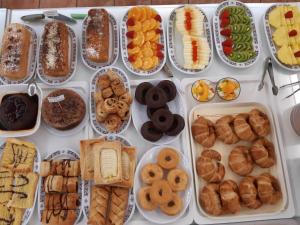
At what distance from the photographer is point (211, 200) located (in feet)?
4.37

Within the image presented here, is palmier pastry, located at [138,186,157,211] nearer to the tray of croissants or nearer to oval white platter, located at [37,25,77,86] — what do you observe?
the tray of croissants

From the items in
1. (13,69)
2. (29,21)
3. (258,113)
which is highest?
(29,21)

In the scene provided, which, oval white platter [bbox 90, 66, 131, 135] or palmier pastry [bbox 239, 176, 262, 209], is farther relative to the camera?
oval white platter [bbox 90, 66, 131, 135]

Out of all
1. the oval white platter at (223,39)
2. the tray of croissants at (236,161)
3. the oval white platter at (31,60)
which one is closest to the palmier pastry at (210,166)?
the tray of croissants at (236,161)

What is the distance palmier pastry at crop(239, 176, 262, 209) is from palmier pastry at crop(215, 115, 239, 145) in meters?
0.18

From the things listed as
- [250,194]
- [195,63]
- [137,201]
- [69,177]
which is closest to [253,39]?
[195,63]

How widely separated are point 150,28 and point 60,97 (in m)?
0.56

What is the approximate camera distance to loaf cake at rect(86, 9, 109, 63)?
4.96 feet

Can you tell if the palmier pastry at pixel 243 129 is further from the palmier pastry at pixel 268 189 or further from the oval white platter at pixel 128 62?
the oval white platter at pixel 128 62

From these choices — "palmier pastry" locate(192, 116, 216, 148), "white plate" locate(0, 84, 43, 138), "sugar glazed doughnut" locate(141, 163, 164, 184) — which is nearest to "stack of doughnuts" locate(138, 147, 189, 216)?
"sugar glazed doughnut" locate(141, 163, 164, 184)

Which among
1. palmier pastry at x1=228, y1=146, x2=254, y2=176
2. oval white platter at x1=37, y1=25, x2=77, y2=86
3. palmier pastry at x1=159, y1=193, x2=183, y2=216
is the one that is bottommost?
palmier pastry at x1=159, y1=193, x2=183, y2=216

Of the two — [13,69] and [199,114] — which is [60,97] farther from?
[199,114]

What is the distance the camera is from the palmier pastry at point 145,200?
1.32 meters

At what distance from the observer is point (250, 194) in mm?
1330
